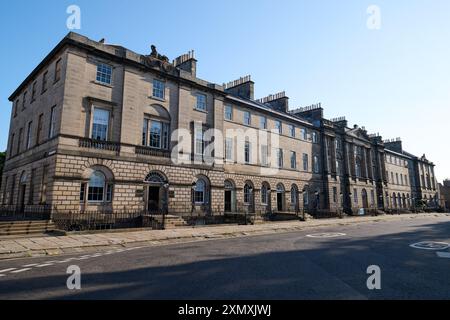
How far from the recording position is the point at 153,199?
22.7 m

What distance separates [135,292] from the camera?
5.56 meters

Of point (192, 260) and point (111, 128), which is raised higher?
point (111, 128)

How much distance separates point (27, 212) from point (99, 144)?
24.1 feet

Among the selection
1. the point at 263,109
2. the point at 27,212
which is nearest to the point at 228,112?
the point at 263,109

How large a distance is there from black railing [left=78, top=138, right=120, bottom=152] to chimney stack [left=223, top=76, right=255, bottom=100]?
19949 millimetres

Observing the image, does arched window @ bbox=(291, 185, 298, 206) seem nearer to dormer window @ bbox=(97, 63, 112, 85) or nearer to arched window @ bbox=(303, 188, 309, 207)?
arched window @ bbox=(303, 188, 309, 207)

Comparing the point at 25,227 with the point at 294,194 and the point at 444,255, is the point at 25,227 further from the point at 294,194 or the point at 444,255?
the point at 294,194

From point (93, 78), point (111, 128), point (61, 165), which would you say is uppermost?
point (93, 78)

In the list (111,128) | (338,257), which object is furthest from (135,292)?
(111,128)

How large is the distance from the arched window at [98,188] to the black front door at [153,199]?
10.7 ft

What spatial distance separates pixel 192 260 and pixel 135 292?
135 inches

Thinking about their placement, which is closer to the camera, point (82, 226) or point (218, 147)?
point (82, 226)
